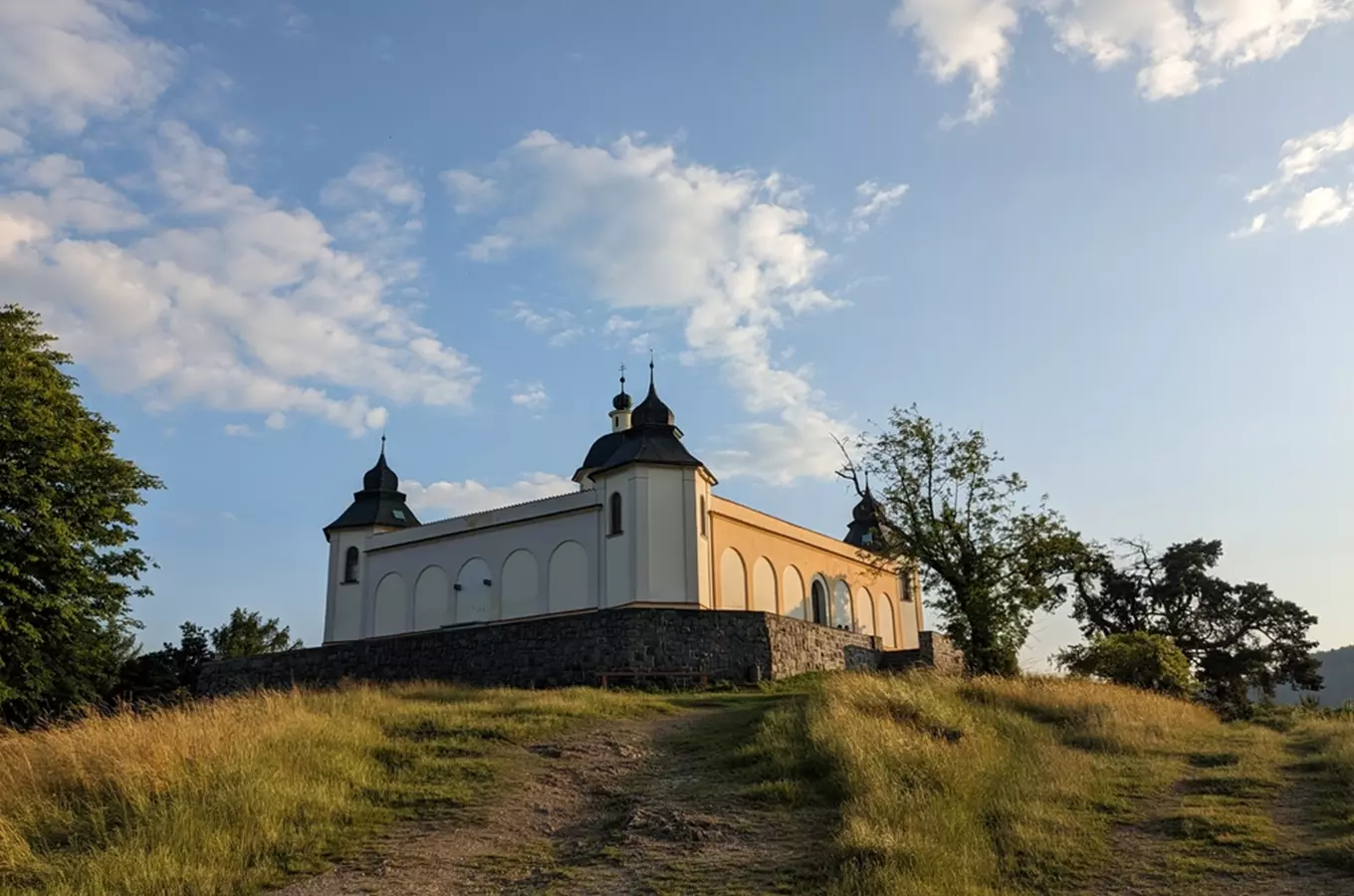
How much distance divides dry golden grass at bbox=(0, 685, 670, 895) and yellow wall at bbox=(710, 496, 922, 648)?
19584 mm

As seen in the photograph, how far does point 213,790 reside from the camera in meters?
9.55

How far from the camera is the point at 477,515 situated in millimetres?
35938

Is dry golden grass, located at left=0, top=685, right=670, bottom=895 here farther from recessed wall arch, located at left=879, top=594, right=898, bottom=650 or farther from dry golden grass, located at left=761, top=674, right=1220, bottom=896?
recessed wall arch, located at left=879, top=594, right=898, bottom=650

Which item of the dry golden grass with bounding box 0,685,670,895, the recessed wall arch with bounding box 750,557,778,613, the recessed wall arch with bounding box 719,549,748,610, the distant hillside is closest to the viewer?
the dry golden grass with bounding box 0,685,670,895

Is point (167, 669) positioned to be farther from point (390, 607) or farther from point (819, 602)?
point (819, 602)

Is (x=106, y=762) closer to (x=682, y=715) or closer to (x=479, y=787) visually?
(x=479, y=787)

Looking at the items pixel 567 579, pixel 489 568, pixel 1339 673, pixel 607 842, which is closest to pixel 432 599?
pixel 489 568

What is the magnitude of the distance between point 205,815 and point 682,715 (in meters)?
9.61

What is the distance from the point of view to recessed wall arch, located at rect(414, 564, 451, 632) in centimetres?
3600

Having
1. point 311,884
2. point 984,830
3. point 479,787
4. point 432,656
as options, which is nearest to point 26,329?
point 432,656

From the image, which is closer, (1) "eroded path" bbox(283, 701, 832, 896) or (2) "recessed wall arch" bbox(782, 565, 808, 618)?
(1) "eroded path" bbox(283, 701, 832, 896)

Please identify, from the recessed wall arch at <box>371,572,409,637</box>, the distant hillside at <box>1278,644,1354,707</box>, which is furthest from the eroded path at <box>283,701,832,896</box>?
the distant hillside at <box>1278,644,1354,707</box>

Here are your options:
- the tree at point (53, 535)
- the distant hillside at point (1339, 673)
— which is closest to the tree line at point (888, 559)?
the tree at point (53, 535)

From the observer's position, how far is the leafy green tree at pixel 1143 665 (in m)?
23.2
